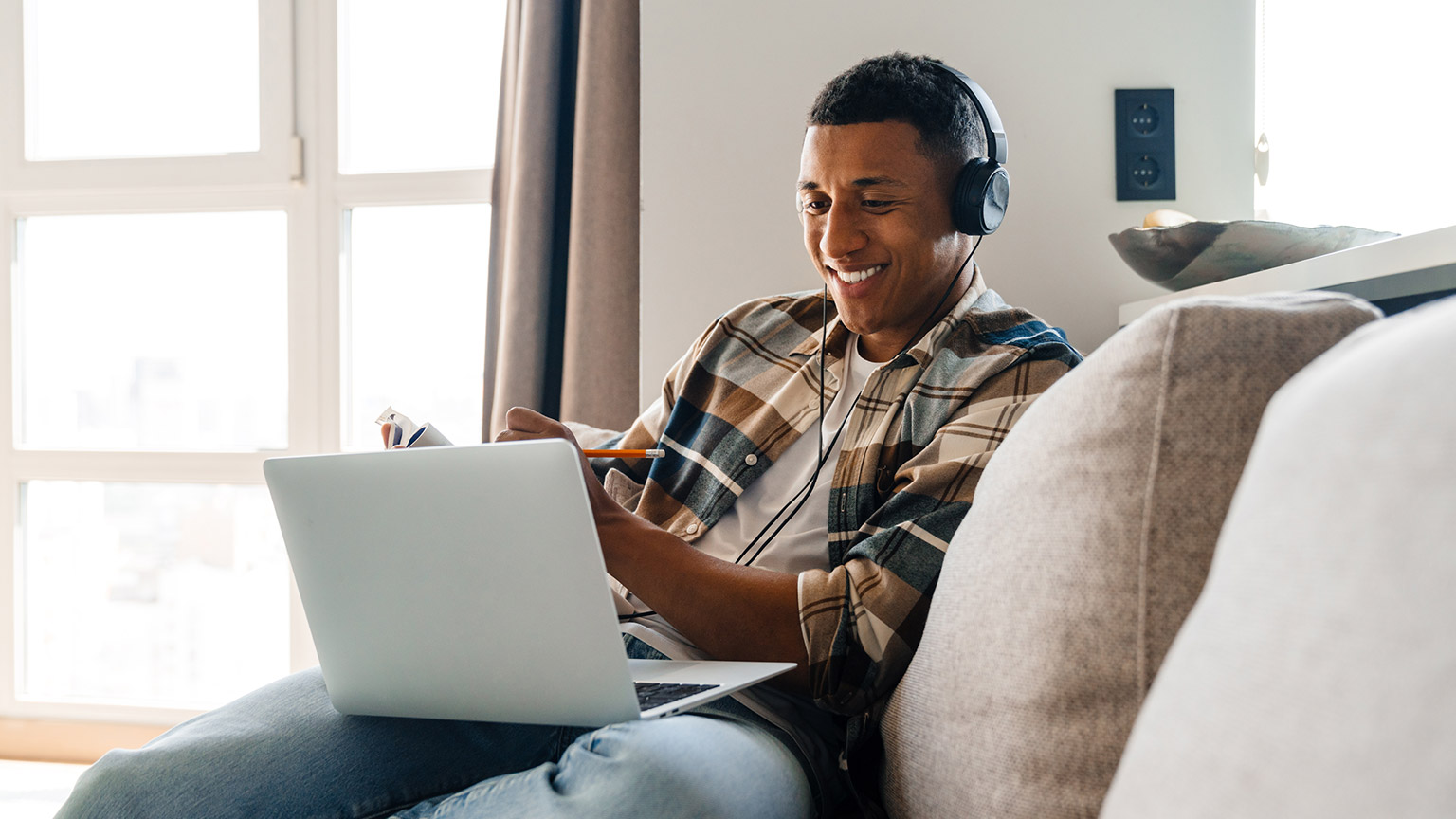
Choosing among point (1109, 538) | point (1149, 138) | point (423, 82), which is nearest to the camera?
point (1109, 538)

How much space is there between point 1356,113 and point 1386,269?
0.67 m

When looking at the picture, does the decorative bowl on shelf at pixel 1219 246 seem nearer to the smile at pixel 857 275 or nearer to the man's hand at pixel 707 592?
the smile at pixel 857 275

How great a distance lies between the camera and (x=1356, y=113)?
133 centimetres

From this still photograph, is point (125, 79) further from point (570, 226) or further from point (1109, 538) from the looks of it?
point (1109, 538)

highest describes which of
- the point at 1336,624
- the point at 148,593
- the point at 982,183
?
the point at 982,183

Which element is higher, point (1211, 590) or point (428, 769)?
point (1211, 590)

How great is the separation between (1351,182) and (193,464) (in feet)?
7.43

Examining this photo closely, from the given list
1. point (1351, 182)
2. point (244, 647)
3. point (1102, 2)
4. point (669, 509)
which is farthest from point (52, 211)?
point (1351, 182)

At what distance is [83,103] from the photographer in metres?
2.23

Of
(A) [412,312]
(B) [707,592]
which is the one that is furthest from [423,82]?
(B) [707,592]

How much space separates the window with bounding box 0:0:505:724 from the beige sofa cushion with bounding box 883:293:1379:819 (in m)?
1.70

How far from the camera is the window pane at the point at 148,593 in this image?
7.31 feet

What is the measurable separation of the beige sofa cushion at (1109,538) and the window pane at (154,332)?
1932 millimetres

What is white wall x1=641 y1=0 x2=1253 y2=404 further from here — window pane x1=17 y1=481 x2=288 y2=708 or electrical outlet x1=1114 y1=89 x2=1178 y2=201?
window pane x1=17 y1=481 x2=288 y2=708
